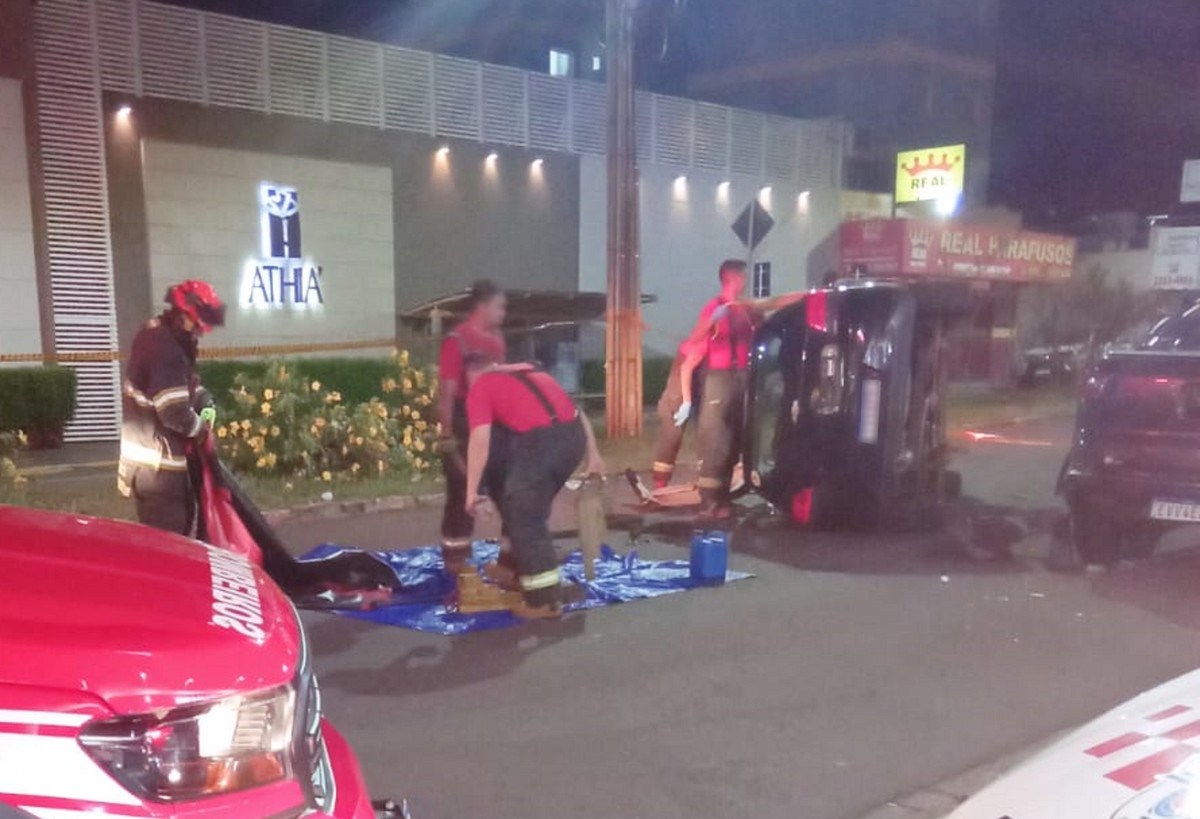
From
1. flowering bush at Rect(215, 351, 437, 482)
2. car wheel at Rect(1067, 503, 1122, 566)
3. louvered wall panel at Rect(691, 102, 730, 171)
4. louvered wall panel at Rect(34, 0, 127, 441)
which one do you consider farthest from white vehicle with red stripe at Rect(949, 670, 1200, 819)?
louvered wall panel at Rect(691, 102, 730, 171)

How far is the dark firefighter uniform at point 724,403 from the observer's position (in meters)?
8.63

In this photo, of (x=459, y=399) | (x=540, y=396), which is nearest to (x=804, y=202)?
(x=459, y=399)

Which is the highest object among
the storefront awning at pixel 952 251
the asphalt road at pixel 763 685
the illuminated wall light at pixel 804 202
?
the illuminated wall light at pixel 804 202

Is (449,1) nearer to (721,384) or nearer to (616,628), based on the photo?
(721,384)

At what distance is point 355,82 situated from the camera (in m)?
16.9

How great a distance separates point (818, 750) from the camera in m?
4.34

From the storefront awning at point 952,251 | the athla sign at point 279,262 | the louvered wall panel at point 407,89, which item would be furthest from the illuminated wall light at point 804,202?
the athla sign at point 279,262

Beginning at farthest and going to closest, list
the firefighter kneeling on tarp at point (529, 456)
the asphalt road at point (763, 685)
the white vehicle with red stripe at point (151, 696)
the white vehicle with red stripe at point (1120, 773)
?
the firefighter kneeling on tarp at point (529, 456) → the asphalt road at point (763, 685) → the white vehicle with red stripe at point (1120, 773) → the white vehicle with red stripe at point (151, 696)

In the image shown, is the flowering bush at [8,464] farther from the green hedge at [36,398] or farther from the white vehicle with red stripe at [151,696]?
the white vehicle with red stripe at [151,696]

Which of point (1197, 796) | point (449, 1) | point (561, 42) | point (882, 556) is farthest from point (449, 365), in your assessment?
point (561, 42)

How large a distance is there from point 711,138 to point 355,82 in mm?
8144

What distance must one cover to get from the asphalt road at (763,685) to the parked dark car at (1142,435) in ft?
1.85

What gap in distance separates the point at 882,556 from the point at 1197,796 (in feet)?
19.0

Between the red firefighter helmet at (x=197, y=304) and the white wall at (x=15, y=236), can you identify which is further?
the white wall at (x=15, y=236)
